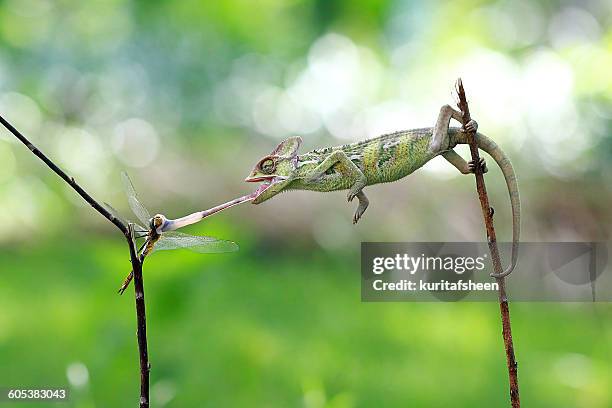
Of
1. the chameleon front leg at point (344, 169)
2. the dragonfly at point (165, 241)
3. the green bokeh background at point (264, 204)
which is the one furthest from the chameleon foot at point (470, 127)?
the green bokeh background at point (264, 204)

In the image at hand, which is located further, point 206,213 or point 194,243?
point 194,243

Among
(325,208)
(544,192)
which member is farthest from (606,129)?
(325,208)

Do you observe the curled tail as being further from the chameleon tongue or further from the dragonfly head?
the dragonfly head

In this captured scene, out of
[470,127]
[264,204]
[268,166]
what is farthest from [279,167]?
[264,204]

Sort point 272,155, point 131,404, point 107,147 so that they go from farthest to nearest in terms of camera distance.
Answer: point 107,147, point 131,404, point 272,155

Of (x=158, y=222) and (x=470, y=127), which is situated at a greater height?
(x=470, y=127)

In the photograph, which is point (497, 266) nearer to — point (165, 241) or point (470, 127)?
point (470, 127)

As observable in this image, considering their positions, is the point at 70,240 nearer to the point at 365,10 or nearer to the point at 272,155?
the point at 365,10

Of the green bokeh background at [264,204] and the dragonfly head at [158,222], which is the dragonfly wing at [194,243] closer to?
the dragonfly head at [158,222]

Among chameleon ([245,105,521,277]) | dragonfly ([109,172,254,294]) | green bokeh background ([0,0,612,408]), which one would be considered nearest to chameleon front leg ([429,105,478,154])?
chameleon ([245,105,521,277])
